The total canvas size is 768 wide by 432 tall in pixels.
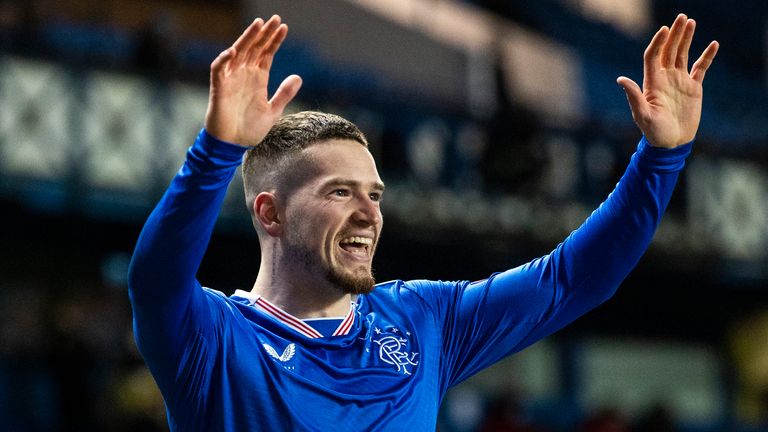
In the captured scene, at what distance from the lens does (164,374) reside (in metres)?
3.36

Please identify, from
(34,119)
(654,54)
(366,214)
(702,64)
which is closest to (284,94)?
(366,214)

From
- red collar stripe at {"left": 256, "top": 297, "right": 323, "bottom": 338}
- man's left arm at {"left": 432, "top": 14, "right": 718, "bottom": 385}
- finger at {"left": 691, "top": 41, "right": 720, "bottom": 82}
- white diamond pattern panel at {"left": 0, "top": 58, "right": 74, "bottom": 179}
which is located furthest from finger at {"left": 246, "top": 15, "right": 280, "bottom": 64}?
white diamond pattern panel at {"left": 0, "top": 58, "right": 74, "bottom": 179}

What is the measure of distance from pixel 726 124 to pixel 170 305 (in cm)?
1923

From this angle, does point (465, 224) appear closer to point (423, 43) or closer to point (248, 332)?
point (423, 43)

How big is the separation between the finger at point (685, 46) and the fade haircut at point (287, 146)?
3.56 feet

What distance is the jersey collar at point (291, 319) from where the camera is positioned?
371 cm

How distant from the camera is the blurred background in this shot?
38.9ft

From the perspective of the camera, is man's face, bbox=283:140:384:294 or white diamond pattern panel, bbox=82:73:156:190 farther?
white diamond pattern panel, bbox=82:73:156:190

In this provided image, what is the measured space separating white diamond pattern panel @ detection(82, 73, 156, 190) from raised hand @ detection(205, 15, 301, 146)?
9.43 meters

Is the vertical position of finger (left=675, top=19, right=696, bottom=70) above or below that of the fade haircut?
above

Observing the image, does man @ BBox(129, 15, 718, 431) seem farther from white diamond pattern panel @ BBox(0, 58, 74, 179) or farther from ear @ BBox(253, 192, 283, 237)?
white diamond pattern panel @ BBox(0, 58, 74, 179)

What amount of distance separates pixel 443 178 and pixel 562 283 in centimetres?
1082

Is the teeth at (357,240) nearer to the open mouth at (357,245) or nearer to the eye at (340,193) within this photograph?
the open mouth at (357,245)

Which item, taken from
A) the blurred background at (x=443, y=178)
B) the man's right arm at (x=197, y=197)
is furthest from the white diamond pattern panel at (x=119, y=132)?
the man's right arm at (x=197, y=197)
